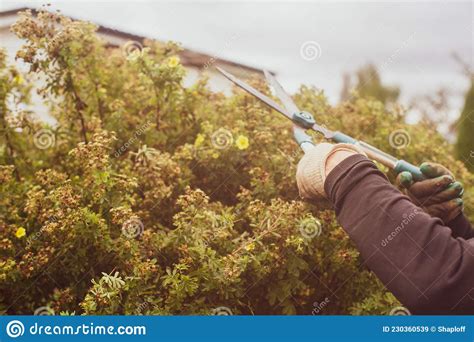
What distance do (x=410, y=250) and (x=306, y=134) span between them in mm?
1028

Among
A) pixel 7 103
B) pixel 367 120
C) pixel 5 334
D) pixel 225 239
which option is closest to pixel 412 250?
pixel 225 239

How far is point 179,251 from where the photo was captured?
2377 mm

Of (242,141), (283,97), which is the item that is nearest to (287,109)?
(283,97)

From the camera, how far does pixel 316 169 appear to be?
6.18ft

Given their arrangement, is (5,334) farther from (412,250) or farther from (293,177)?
(412,250)

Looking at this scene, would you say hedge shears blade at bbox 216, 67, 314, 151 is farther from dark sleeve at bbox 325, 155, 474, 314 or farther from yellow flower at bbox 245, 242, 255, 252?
dark sleeve at bbox 325, 155, 474, 314

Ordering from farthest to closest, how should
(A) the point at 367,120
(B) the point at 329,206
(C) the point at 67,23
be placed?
1. (A) the point at 367,120
2. (C) the point at 67,23
3. (B) the point at 329,206

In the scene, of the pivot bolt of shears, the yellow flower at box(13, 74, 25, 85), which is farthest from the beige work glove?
the yellow flower at box(13, 74, 25, 85)

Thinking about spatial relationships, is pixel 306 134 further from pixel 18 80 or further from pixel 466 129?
pixel 466 129

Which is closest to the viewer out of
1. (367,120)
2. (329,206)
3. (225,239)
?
(225,239)

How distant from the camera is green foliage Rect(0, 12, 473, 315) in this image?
2.33m

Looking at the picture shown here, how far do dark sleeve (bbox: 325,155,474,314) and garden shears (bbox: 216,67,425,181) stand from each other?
602 millimetres

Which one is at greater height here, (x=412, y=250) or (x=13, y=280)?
(x=412, y=250)

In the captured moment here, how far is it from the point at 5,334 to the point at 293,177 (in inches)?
61.7
